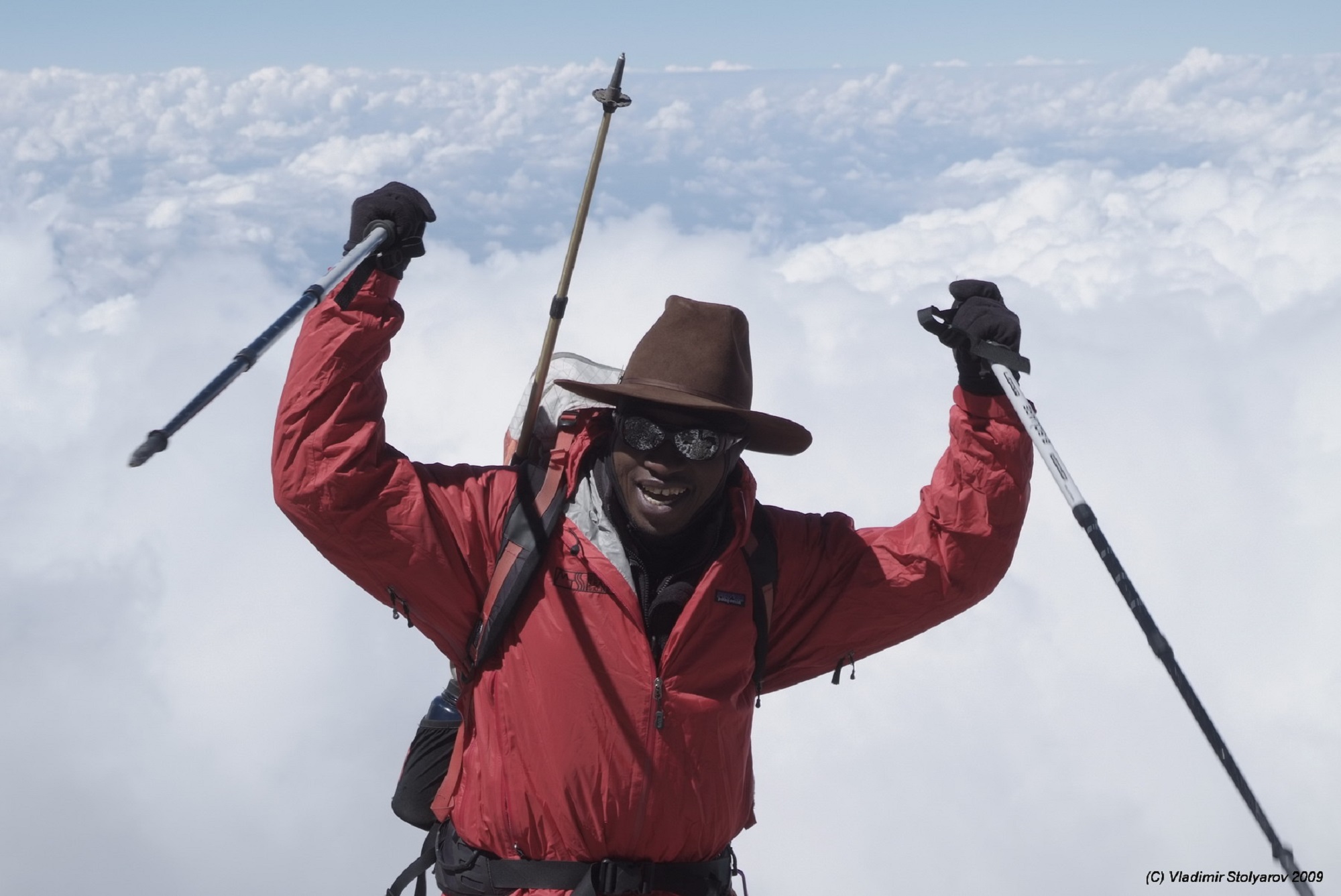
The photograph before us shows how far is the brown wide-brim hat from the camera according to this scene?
14.4 feet

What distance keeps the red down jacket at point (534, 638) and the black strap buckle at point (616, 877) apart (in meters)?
0.04

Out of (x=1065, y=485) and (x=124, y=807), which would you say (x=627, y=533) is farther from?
(x=124, y=807)

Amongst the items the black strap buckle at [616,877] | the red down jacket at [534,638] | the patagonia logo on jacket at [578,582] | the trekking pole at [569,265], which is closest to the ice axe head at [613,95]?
the trekking pole at [569,265]

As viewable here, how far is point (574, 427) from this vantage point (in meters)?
4.62

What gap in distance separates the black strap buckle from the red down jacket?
1.7 inches

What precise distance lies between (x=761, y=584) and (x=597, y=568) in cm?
63

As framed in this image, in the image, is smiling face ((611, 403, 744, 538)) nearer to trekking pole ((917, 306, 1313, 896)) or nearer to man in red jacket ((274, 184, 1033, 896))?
man in red jacket ((274, 184, 1033, 896))

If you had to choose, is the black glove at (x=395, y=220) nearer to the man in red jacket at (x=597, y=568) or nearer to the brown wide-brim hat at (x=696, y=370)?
the man in red jacket at (x=597, y=568)

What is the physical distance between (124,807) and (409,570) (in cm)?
21997

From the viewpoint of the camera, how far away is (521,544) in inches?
171

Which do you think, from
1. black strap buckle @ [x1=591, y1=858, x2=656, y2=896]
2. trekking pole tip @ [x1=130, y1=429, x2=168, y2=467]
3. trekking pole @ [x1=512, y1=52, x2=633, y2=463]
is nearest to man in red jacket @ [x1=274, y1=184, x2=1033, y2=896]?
black strap buckle @ [x1=591, y1=858, x2=656, y2=896]

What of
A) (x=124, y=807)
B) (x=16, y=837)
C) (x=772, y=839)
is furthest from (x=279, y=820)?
(x=772, y=839)

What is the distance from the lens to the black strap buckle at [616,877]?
4301 mm

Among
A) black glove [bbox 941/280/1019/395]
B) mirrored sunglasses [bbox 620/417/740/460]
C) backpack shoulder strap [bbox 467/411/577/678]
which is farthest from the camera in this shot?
black glove [bbox 941/280/1019/395]
